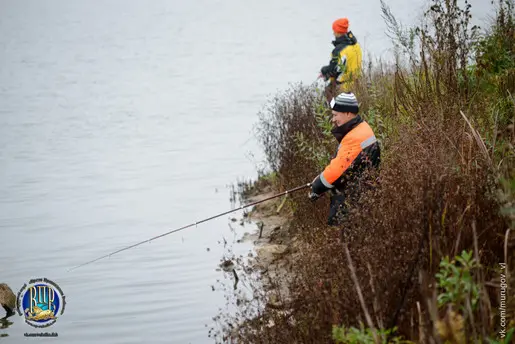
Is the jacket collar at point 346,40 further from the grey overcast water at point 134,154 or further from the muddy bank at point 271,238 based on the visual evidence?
the muddy bank at point 271,238

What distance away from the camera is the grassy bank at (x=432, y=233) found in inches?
145

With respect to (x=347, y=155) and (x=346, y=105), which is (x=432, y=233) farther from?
(x=346, y=105)

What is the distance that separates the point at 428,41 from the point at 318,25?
134 feet

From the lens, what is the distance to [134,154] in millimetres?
17703

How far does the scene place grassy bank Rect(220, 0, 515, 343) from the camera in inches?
145

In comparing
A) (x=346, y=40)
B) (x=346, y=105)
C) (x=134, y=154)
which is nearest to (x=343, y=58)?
(x=346, y=40)

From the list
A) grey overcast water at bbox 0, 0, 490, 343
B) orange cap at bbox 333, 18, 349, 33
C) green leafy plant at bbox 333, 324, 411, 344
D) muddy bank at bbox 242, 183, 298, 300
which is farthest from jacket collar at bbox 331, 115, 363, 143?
orange cap at bbox 333, 18, 349, 33

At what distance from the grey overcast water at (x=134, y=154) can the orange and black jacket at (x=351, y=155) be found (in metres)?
1.96

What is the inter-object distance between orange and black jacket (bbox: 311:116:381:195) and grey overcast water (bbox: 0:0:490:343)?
196 centimetres

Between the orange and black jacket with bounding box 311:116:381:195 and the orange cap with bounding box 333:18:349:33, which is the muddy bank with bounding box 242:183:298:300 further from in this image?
the orange cap with bounding box 333:18:349:33

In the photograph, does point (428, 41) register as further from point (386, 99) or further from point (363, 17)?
point (363, 17)

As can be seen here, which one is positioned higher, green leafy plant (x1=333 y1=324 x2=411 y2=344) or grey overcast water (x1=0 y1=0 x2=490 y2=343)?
grey overcast water (x1=0 y1=0 x2=490 y2=343)

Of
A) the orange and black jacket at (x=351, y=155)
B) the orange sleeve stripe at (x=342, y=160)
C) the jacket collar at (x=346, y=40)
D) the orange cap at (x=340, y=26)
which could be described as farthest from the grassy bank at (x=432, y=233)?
the orange cap at (x=340, y=26)

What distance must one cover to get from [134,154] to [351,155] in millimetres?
12252
